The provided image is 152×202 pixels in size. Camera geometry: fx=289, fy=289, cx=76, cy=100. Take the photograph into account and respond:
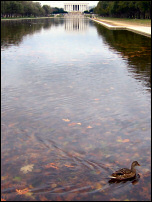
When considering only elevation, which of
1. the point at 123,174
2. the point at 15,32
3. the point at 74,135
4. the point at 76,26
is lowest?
the point at 123,174

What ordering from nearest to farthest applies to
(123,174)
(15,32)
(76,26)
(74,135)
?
1. (123,174)
2. (74,135)
3. (15,32)
4. (76,26)

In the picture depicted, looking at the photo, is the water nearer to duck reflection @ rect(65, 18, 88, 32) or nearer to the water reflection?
the water reflection

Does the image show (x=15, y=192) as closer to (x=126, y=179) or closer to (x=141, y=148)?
(x=126, y=179)

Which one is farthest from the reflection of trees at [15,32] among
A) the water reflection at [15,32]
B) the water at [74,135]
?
the water at [74,135]

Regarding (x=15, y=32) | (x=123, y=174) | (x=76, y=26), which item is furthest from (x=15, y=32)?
(x=123, y=174)

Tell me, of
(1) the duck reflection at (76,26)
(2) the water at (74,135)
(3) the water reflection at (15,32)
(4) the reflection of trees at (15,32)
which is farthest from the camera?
(1) the duck reflection at (76,26)

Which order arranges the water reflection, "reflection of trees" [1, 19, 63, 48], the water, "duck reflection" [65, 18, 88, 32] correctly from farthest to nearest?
"duck reflection" [65, 18, 88, 32] → "reflection of trees" [1, 19, 63, 48] → the water reflection → the water

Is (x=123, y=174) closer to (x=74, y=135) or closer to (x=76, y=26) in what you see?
(x=74, y=135)

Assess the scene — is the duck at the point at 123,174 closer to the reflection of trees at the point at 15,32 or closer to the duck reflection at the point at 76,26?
the reflection of trees at the point at 15,32

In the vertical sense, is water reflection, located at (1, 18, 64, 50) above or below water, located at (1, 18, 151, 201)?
above

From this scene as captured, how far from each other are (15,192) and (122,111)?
4.93 m

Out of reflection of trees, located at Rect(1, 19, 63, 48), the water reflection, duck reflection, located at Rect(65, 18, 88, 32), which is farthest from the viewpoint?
duck reflection, located at Rect(65, 18, 88, 32)

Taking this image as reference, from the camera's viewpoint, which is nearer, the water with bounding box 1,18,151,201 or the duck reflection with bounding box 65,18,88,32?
the water with bounding box 1,18,151,201

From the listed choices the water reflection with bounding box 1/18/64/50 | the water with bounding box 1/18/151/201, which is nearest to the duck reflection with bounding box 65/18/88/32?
the water reflection with bounding box 1/18/64/50
